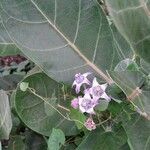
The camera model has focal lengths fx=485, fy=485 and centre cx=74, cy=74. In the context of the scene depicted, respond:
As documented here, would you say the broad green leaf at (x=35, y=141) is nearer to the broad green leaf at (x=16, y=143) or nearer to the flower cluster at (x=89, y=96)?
the broad green leaf at (x=16, y=143)

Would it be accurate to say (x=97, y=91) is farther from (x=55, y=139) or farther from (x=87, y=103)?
(x=55, y=139)

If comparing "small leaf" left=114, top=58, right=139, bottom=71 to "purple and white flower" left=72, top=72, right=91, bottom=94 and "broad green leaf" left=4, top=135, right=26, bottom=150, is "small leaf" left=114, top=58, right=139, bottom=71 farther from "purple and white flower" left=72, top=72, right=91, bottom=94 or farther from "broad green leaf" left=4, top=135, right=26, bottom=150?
"broad green leaf" left=4, top=135, right=26, bottom=150

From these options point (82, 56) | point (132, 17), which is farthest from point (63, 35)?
point (132, 17)

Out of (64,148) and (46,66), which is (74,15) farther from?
(64,148)

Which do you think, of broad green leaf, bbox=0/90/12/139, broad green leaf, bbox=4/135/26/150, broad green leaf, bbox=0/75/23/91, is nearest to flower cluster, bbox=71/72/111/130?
broad green leaf, bbox=0/90/12/139

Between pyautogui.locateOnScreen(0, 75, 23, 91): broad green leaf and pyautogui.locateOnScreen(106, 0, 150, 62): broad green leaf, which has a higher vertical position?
pyautogui.locateOnScreen(106, 0, 150, 62): broad green leaf

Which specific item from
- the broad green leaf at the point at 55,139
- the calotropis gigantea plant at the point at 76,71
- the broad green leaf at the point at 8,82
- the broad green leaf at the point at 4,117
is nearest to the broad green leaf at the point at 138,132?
the calotropis gigantea plant at the point at 76,71

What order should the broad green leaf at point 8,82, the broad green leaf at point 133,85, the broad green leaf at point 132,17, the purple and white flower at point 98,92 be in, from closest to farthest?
1. the broad green leaf at point 132,17
2. the broad green leaf at point 133,85
3. the purple and white flower at point 98,92
4. the broad green leaf at point 8,82
